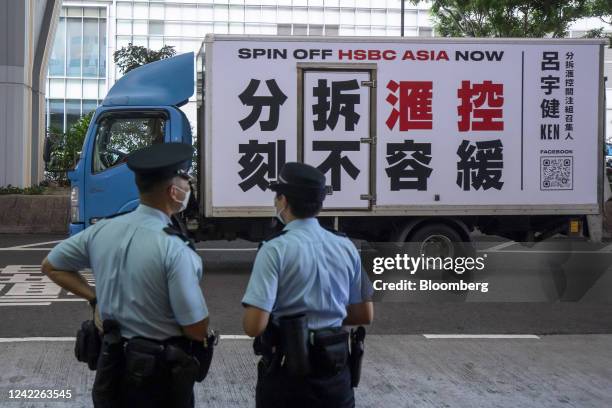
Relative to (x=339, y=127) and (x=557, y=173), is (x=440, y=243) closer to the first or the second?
(x=557, y=173)

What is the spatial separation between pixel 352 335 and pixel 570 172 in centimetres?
829

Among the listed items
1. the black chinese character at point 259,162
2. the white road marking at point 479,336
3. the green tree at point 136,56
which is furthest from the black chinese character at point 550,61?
the green tree at point 136,56

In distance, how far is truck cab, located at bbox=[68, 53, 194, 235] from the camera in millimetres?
10750

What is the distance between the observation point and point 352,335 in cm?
349

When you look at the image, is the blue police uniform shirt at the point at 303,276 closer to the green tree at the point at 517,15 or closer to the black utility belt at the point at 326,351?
the black utility belt at the point at 326,351

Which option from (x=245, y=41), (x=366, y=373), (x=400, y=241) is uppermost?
(x=245, y=41)

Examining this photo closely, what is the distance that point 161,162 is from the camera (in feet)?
10.4

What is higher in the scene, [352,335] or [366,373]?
[352,335]

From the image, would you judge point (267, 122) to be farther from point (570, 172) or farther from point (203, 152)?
point (570, 172)

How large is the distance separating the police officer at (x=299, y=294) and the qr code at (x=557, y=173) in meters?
8.18

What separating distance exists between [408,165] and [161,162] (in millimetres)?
7890

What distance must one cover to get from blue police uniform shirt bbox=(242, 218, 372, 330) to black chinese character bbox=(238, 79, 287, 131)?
289 inches

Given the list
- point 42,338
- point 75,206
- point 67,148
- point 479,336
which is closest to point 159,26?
point 67,148

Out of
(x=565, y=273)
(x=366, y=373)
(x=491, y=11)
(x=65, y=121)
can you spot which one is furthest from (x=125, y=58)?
(x=65, y=121)
